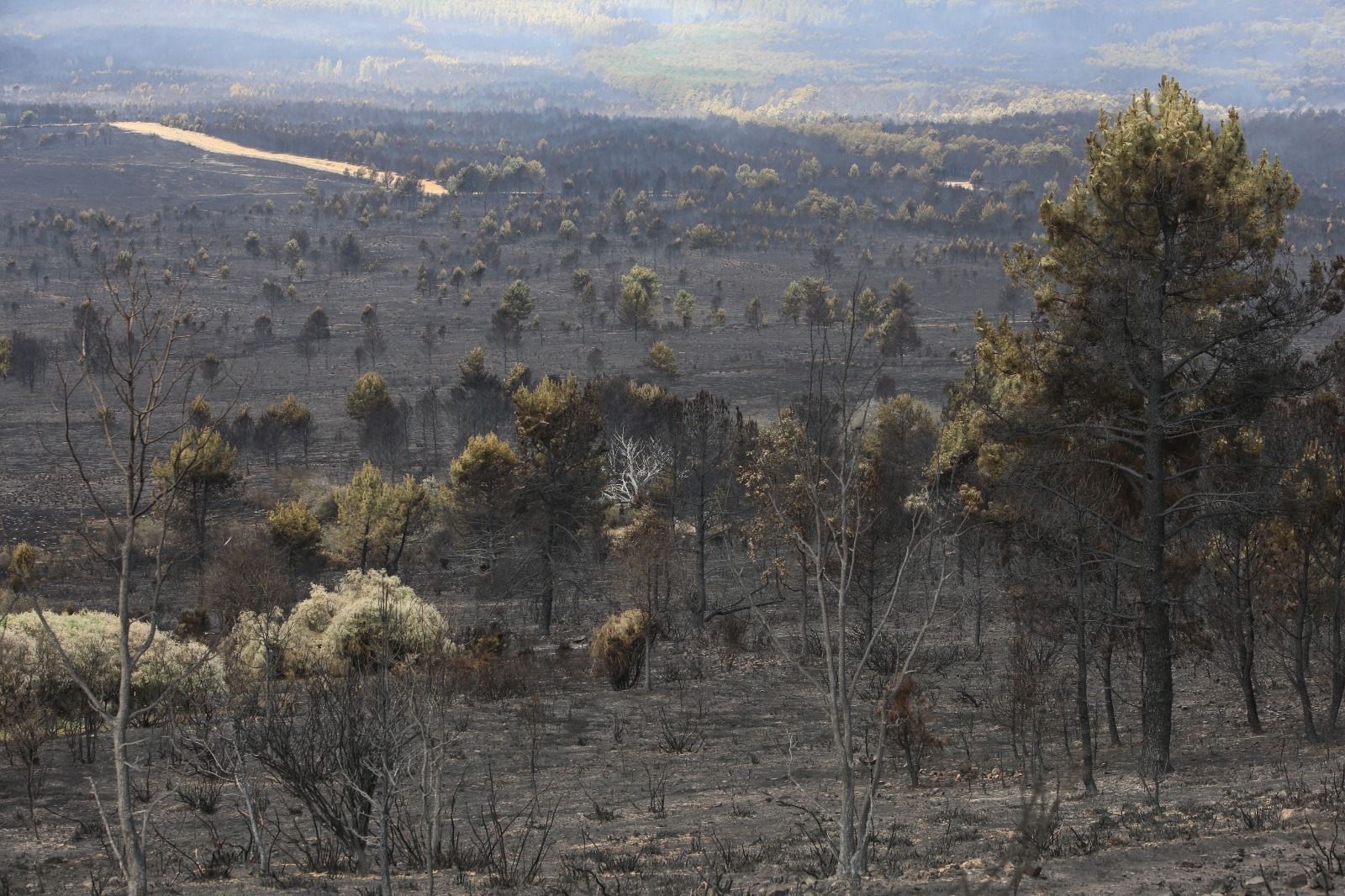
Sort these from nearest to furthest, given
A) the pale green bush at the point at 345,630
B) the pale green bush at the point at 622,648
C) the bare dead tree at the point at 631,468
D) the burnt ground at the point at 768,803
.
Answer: the burnt ground at the point at 768,803
the pale green bush at the point at 345,630
the pale green bush at the point at 622,648
the bare dead tree at the point at 631,468

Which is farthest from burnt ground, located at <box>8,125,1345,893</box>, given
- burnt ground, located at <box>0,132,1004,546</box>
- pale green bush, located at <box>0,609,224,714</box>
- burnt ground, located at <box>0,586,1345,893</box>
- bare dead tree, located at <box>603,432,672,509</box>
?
burnt ground, located at <box>0,132,1004,546</box>

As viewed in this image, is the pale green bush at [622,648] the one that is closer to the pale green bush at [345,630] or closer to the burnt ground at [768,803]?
the burnt ground at [768,803]

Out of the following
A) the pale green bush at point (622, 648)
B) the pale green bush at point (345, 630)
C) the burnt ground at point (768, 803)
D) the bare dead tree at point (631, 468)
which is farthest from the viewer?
the bare dead tree at point (631, 468)

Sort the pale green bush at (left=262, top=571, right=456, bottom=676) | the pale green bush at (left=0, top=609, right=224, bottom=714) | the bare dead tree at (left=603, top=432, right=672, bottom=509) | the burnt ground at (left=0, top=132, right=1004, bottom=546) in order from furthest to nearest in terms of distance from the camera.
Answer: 1. the burnt ground at (left=0, top=132, right=1004, bottom=546)
2. the bare dead tree at (left=603, top=432, right=672, bottom=509)
3. the pale green bush at (left=262, top=571, right=456, bottom=676)
4. the pale green bush at (left=0, top=609, right=224, bottom=714)

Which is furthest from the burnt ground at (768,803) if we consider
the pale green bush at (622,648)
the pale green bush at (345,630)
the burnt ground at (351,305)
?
the burnt ground at (351,305)

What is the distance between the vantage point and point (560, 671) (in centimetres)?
2389

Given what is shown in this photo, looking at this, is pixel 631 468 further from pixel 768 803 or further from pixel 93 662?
pixel 768 803

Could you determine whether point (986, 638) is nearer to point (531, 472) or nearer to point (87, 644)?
point (531, 472)

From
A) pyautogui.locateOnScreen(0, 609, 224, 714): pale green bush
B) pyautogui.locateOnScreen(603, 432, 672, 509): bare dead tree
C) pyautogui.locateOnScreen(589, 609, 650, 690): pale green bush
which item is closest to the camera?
pyautogui.locateOnScreen(0, 609, 224, 714): pale green bush

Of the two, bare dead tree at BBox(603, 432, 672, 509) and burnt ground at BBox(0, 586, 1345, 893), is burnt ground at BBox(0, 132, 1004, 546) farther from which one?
burnt ground at BBox(0, 586, 1345, 893)

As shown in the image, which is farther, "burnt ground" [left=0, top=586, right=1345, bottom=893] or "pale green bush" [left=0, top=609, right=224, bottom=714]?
"pale green bush" [left=0, top=609, right=224, bottom=714]

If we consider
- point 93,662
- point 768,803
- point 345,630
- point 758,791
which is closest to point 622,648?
point 345,630

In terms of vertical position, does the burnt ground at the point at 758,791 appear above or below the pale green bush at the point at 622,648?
above

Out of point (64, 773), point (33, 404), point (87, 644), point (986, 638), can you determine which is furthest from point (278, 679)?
point (33, 404)
